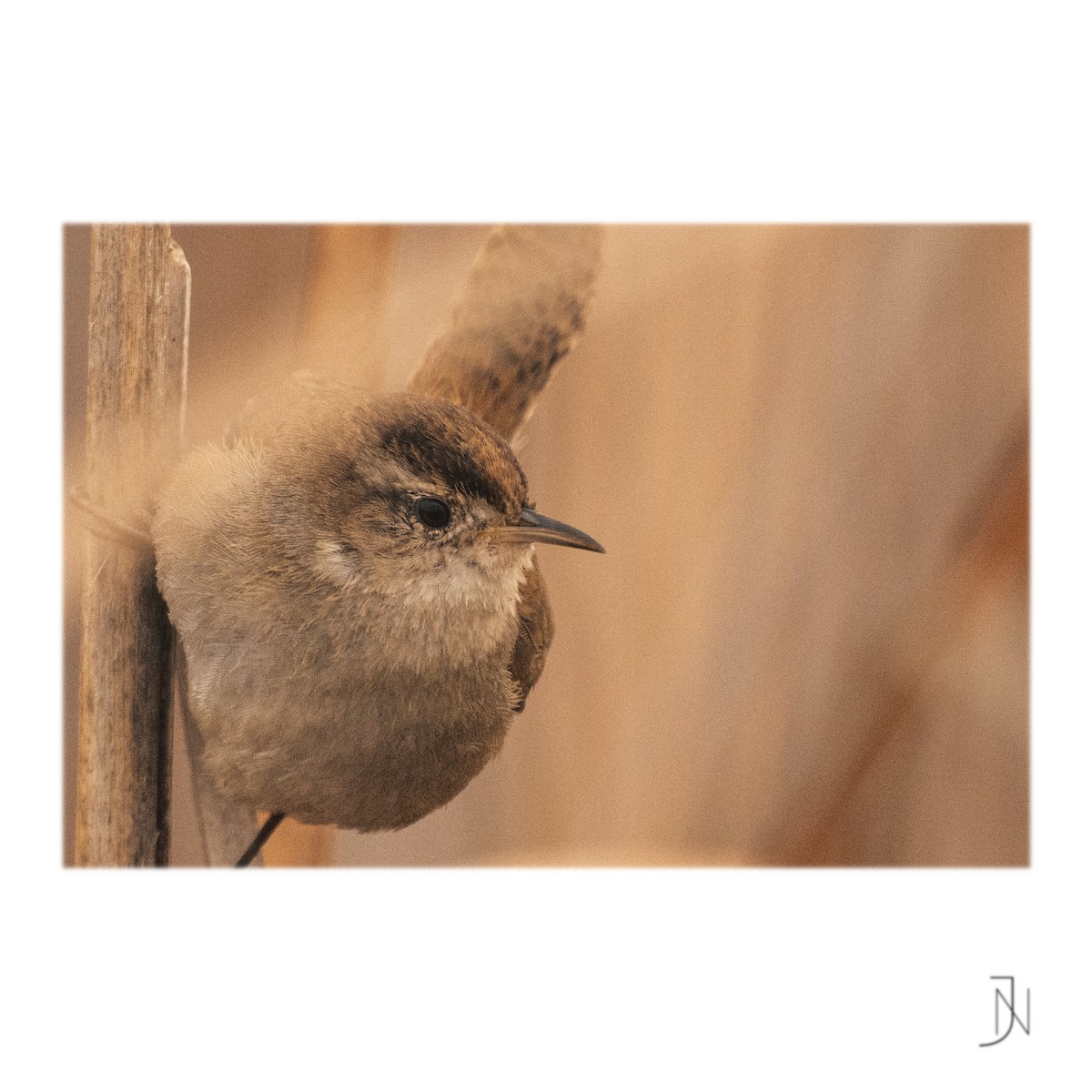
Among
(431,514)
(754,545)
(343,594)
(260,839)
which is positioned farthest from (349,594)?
(754,545)

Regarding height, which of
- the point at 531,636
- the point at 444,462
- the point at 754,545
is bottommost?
the point at 531,636

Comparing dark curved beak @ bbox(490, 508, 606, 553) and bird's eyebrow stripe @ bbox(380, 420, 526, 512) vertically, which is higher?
bird's eyebrow stripe @ bbox(380, 420, 526, 512)

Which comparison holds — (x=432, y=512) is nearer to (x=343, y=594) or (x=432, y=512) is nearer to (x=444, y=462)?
(x=444, y=462)

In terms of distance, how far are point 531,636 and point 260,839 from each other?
68cm

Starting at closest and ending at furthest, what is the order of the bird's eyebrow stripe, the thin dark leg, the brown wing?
the bird's eyebrow stripe
the brown wing
the thin dark leg

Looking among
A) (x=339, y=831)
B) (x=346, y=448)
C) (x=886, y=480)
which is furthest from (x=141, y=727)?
(x=886, y=480)

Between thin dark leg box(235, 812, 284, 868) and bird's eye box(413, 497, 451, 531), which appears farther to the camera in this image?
thin dark leg box(235, 812, 284, 868)

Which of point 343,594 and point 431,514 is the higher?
point 431,514

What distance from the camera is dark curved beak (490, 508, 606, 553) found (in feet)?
6.41

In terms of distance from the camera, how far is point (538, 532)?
196 cm
